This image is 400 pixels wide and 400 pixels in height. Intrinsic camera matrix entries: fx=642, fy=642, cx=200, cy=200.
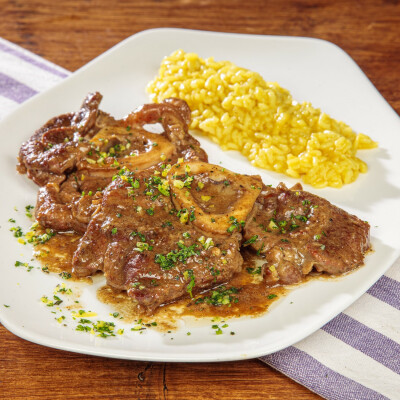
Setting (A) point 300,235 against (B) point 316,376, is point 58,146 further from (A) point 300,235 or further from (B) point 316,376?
(B) point 316,376

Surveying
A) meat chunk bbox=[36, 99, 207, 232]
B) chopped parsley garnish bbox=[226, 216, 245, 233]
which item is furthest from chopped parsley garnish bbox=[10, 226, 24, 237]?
chopped parsley garnish bbox=[226, 216, 245, 233]

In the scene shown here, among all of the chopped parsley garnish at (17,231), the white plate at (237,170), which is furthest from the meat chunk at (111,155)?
the white plate at (237,170)

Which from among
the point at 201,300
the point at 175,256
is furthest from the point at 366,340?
the point at 175,256

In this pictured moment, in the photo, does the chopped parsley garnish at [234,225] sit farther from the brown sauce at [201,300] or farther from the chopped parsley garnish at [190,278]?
the chopped parsley garnish at [190,278]

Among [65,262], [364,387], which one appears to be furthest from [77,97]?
[364,387]

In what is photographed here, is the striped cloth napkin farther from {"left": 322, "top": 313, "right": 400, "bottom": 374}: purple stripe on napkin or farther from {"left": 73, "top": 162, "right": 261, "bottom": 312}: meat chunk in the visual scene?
{"left": 73, "top": 162, "right": 261, "bottom": 312}: meat chunk

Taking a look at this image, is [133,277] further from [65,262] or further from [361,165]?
[361,165]
